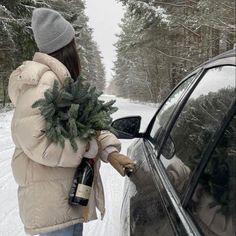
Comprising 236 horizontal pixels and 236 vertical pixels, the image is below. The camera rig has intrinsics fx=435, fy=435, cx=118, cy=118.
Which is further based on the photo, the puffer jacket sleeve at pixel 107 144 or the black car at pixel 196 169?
the puffer jacket sleeve at pixel 107 144

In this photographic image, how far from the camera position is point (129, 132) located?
3490mm

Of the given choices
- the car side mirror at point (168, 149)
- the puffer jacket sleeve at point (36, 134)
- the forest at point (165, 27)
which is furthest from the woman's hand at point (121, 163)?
the forest at point (165, 27)

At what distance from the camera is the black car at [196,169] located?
146 cm

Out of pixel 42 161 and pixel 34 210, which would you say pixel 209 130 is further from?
pixel 34 210

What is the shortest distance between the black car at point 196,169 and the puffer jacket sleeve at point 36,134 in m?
0.49

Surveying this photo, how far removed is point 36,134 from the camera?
2365 mm

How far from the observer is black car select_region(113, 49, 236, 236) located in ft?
4.79

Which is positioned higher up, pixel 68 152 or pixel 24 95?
pixel 24 95

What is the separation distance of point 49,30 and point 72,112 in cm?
57

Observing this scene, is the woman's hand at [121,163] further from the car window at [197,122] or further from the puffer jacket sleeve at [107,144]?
the car window at [197,122]

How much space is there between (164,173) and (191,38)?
2935 cm

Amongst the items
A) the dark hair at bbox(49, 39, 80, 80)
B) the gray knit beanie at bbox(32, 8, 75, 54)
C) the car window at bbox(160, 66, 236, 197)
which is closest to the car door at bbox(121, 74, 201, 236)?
the car window at bbox(160, 66, 236, 197)

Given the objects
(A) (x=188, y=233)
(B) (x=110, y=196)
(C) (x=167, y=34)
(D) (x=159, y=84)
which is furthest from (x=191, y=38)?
(A) (x=188, y=233)

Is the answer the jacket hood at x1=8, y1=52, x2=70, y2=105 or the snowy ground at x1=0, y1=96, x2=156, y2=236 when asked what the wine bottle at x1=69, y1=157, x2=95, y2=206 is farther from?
the snowy ground at x1=0, y1=96, x2=156, y2=236
